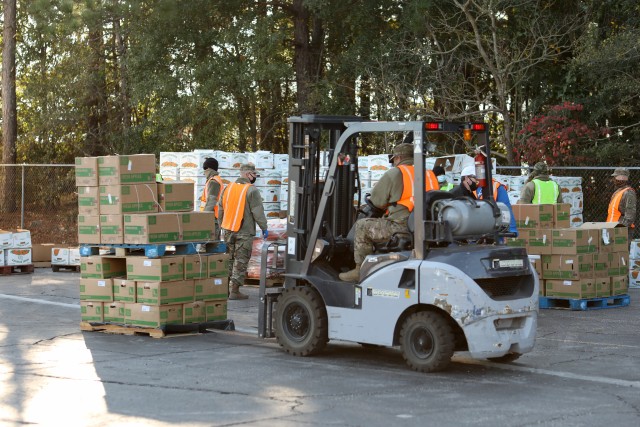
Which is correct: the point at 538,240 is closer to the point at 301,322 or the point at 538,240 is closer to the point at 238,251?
the point at 238,251

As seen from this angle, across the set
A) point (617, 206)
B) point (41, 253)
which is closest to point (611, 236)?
point (617, 206)

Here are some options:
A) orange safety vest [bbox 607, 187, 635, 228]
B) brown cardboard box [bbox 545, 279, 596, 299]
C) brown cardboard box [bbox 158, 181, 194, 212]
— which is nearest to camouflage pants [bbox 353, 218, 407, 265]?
brown cardboard box [bbox 158, 181, 194, 212]

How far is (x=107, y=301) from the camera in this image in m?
13.1

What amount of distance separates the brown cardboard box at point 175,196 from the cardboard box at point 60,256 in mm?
9489

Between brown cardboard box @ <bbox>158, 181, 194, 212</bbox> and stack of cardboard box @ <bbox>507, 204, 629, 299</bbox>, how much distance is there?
5117 millimetres

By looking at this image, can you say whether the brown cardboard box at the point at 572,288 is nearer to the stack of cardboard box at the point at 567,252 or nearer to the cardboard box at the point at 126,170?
the stack of cardboard box at the point at 567,252

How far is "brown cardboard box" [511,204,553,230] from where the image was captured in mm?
15711

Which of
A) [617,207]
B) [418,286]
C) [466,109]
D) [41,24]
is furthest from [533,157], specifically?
[418,286]

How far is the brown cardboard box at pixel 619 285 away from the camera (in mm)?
15883

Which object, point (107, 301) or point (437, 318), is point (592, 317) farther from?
point (107, 301)

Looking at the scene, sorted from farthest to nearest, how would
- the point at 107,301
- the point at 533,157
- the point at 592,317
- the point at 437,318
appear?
the point at 533,157, the point at 592,317, the point at 107,301, the point at 437,318

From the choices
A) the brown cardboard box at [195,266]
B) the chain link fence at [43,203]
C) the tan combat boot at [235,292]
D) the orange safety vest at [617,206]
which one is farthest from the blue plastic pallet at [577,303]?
the chain link fence at [43,203]

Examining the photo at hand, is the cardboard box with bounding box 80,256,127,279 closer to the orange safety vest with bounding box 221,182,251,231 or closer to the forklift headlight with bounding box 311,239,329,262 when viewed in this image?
the orange safety vest with bounding box 221,182,251,231

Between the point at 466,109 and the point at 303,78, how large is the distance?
5823mm
